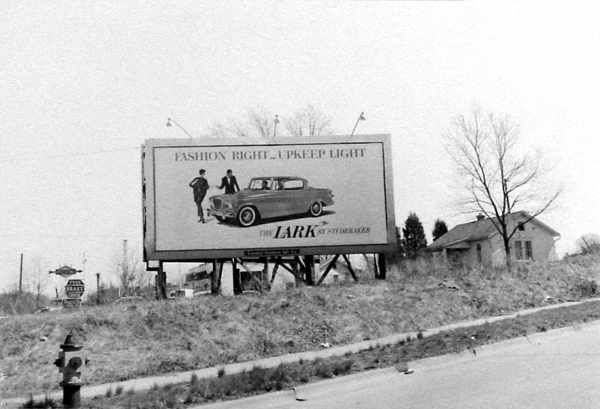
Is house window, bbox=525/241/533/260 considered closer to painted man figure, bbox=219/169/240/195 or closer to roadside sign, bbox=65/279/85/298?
painted man figure, bbox=219/169/240/195

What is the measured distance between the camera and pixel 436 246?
65.8 meters

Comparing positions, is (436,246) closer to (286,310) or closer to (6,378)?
(286,310)

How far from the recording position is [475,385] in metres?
8.86

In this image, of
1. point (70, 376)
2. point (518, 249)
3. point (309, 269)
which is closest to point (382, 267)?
point (309, 269)

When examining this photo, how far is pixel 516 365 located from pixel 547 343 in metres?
2.57

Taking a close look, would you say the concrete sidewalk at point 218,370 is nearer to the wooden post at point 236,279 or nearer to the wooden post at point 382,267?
the wooden post at point 382,267

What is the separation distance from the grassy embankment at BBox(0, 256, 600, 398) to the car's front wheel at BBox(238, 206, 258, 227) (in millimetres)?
3320

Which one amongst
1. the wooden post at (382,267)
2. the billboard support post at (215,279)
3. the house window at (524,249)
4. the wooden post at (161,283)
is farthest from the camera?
the house window at (524,249)

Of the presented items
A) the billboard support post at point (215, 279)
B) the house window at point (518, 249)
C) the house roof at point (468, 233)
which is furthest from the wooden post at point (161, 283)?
the house window at point (518, 249)

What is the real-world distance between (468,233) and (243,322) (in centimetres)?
4964

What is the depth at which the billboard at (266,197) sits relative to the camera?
19.8m

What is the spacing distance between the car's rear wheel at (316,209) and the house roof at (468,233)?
37.6m

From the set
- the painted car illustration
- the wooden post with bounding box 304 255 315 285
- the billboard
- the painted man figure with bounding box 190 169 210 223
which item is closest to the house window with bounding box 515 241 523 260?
the billboard

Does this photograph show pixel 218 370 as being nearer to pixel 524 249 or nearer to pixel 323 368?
pixel 323 368
